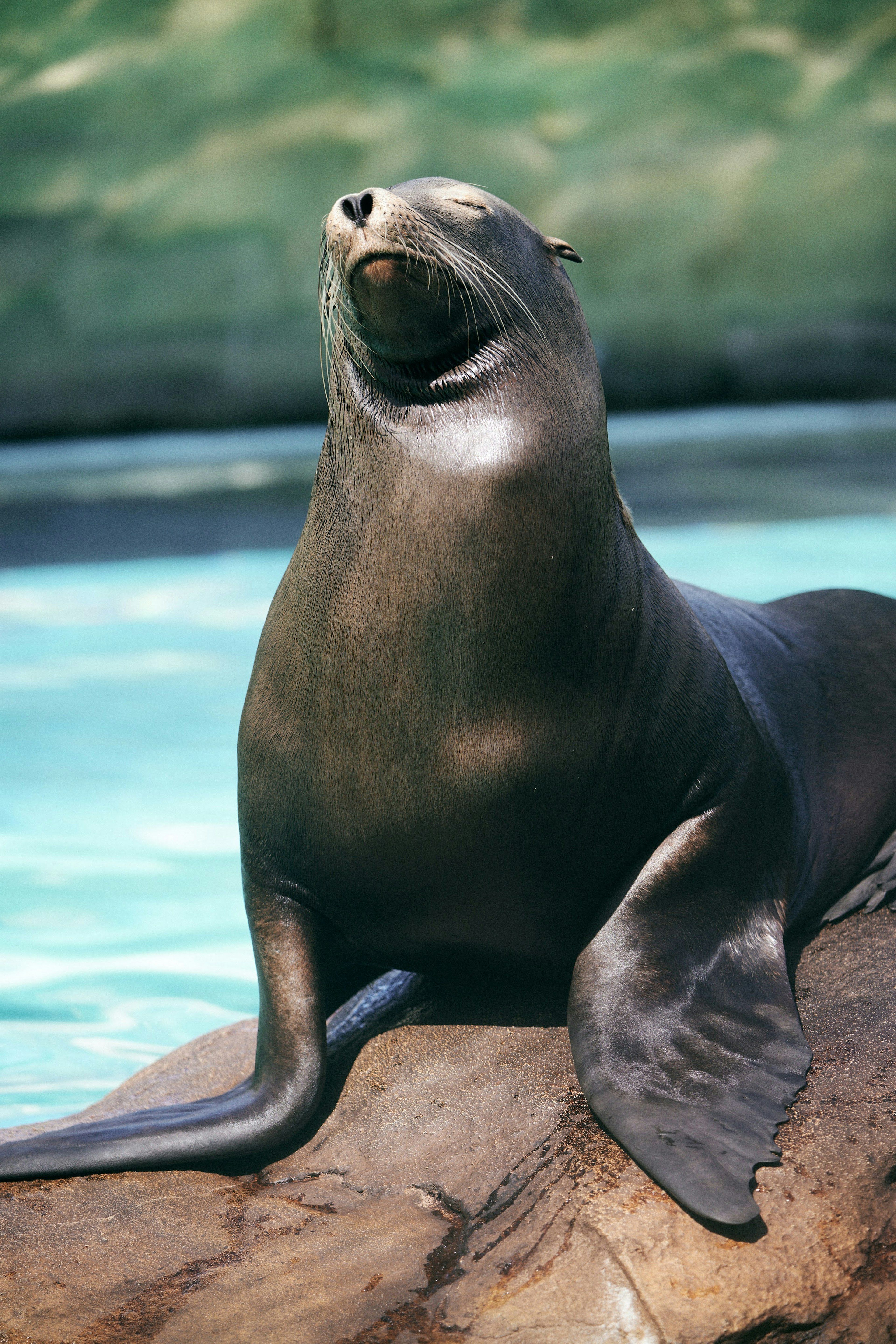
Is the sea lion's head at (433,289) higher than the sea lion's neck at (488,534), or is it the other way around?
the sea lion's head at (433,289)

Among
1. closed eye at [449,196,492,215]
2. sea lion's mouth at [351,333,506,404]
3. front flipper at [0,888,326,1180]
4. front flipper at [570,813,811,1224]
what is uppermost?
closed eye at [449,196,492,215]

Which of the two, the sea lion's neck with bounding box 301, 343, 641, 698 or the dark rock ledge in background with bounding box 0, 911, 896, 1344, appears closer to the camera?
the dark rock ledge in background with bounding box 0, 911, 896, 1344

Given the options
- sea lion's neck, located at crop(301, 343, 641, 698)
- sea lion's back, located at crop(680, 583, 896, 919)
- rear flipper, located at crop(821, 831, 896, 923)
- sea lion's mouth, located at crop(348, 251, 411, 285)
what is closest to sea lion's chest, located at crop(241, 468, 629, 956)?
sea lion's neck, located at crop(301, 343, 641, 698)

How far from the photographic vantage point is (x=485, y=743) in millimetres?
2502

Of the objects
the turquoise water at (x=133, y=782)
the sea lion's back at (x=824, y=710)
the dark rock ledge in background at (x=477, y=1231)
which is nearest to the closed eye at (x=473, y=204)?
the sea lion's back at (x=824, y=710)

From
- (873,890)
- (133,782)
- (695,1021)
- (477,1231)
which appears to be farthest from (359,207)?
(133,782)

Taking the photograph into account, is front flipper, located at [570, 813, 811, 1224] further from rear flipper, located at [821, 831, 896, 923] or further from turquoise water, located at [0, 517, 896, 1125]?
turquoise water, located at [0, 517, 896, 1125]

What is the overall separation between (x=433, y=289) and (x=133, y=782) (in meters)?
4.11

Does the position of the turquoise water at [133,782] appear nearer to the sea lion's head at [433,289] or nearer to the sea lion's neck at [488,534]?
the sea lion's neck at [488,534]

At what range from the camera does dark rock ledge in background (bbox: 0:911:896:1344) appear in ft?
6.67

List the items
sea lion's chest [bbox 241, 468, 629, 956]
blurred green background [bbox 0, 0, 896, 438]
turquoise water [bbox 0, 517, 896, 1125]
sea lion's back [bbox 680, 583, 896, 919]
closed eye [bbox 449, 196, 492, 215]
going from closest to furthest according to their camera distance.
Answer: sea lion's chest [bbox 241, 468, 629, 956], closed eye [bbox 449, 196, 492, 215], sea lion's back [bbox 680, 583, 896, 919], turquoise water [bbox 0, 517, 896, 1125], blurred green background [bbox 0, 0, 896, 438]

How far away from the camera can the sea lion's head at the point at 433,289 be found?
242 centimetres

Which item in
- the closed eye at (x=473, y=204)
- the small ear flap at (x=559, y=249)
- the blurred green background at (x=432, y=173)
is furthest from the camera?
the blurred green background at (x=432, y=173)

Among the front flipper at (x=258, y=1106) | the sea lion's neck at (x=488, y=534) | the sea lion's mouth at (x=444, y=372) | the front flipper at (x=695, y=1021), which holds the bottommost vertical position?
the front flipper at (x=258, y=1106)
